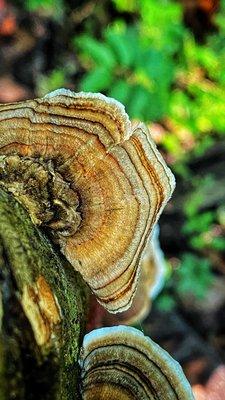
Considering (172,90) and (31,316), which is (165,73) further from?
(31,316)

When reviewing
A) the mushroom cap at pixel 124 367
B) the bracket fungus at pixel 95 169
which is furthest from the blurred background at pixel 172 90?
the bracket fungus at pixel 95 169

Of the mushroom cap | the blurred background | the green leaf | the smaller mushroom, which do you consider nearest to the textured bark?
the mushroom cap

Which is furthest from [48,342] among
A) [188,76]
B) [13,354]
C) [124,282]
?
[188,76]

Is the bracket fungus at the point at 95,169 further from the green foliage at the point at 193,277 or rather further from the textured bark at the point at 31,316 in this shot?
the green foliage at the point at 193,277

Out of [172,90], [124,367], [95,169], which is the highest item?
[172,90]

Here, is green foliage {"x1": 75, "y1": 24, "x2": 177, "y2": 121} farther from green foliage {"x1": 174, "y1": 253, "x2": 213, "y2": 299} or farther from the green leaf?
green foliage {"x1": 174, "y1": 253, "x2": 213, "y2": 299}

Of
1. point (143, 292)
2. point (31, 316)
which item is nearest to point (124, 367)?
point (31, 316)
